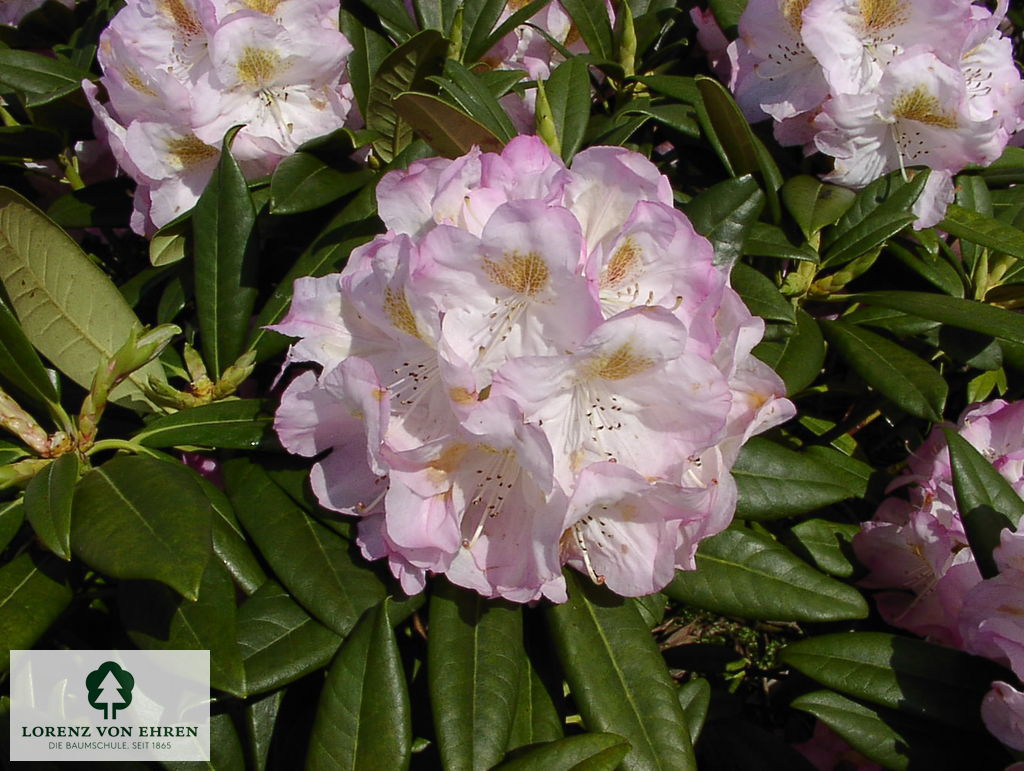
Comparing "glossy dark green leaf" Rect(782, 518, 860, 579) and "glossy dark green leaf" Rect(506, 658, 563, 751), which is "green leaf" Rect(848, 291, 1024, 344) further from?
"glossy dark green leaf" Rect(506, 658, 563, 751)

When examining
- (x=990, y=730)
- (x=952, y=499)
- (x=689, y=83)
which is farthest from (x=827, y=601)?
(x=689, y=83)

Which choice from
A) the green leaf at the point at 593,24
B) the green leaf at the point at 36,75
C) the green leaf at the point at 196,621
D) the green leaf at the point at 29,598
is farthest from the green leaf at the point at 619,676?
the green leaf at the point at 36,75

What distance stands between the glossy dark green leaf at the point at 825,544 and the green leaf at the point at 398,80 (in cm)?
90

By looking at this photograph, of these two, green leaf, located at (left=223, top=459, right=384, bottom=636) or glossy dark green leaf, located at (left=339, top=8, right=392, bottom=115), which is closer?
green leaf, located at (left=223, top=459, right=384, bottom=636)

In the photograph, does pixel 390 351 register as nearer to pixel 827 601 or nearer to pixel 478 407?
pixel 478 407

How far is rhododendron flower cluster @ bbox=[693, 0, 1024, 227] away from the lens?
4.30 ft

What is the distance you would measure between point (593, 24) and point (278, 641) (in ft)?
3.98

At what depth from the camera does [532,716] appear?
3.56 ft

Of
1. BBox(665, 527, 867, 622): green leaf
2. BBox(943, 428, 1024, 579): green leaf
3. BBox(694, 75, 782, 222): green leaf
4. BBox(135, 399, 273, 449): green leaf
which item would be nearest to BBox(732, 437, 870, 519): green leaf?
BBox(665, 527, 867, 622): green leaf

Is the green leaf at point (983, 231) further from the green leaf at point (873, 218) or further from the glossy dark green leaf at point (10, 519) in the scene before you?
the glossy dark green leaf at point (10, 519)

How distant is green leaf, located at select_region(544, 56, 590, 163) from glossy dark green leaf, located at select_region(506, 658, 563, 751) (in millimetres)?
738

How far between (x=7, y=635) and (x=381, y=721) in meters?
0.41

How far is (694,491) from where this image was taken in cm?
90

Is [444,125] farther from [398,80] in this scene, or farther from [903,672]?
[903,672]
